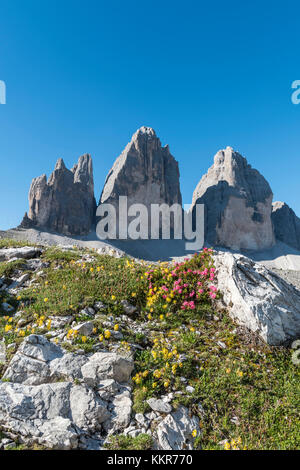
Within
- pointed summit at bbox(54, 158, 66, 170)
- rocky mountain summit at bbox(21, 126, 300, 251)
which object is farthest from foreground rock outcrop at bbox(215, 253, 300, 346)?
pointed summit at bbox(54, 158, 66, 170)

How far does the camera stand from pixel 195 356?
6.04m

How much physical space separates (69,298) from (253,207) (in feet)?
474

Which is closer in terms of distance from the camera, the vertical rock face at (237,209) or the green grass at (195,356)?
the green grass at (195,356)

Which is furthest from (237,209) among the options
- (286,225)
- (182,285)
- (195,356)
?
(195,356)

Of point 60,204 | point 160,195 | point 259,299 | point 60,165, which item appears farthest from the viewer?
point 160,195

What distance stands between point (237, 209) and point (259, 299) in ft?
448

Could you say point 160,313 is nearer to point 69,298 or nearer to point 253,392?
A: point 69,298

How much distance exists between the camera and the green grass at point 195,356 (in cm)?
450

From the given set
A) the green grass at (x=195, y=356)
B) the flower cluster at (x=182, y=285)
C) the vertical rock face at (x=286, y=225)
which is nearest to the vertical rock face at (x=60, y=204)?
the green grass at (x=195, y=356)

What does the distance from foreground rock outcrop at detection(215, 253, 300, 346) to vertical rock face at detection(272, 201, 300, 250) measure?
525ft

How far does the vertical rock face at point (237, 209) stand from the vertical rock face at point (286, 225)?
1539 cm

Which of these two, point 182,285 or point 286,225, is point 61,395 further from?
point 286,225

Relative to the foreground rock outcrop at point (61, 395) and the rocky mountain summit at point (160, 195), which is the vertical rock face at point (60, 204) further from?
the foreground rock outcrop at point (61, 395)

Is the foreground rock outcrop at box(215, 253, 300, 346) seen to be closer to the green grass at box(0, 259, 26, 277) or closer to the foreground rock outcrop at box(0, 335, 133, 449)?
the foreground rock outcrop at box(0, 335, 133, 449)
